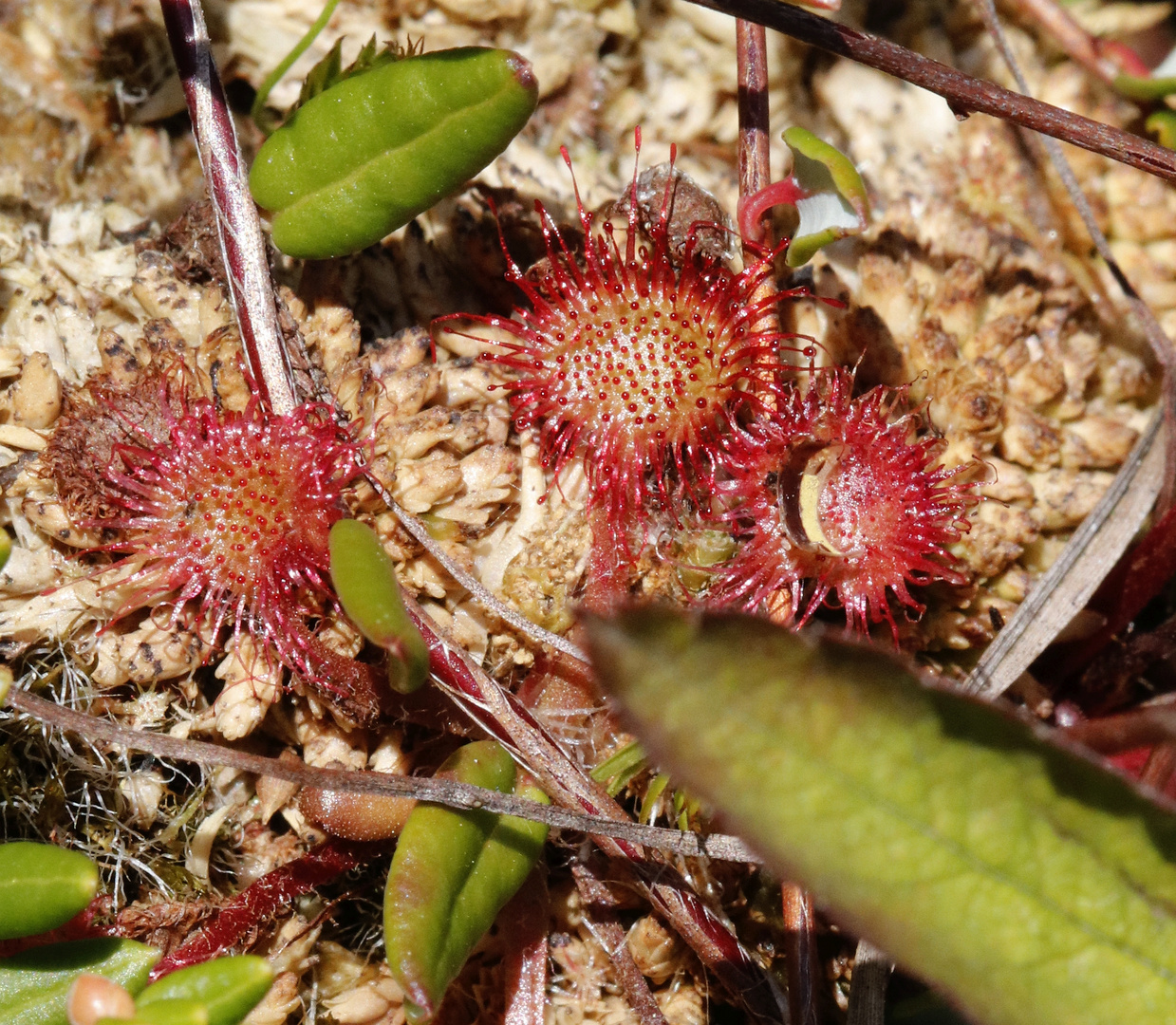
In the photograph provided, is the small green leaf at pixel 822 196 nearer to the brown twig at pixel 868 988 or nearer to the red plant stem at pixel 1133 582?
the red plant stem at pixel 1133 582

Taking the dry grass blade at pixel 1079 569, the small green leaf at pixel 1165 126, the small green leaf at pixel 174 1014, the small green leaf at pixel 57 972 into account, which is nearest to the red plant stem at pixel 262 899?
the small green leaf at pixel 57 972

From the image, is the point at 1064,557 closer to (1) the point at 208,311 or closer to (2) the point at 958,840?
(2) the point at 958,840

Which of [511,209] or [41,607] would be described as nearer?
[41,607]

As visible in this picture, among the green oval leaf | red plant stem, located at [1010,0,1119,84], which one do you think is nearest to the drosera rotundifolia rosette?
the green oval leaf

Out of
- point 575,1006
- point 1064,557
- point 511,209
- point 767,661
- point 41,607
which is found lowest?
point 575,1006

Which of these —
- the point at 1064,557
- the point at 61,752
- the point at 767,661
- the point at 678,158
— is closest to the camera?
the point at 767,661

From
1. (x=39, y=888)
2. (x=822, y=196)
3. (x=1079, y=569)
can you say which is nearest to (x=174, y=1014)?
(x=39, y=888)

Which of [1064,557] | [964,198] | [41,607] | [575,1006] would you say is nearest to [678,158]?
[964,198]
